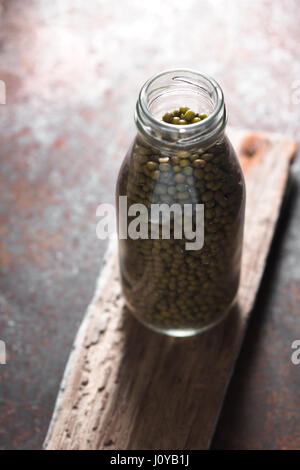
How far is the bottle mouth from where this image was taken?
607mm

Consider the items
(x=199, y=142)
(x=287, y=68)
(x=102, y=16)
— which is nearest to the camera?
(x=199, y=142)

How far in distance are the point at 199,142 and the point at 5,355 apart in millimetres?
452

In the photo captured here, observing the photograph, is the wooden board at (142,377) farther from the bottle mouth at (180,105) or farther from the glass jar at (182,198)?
the bottle mouth at (180,105)

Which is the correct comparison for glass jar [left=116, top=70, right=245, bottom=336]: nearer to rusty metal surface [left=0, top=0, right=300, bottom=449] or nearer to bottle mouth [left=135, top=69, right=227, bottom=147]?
bottle mouth [left=135, top=69, right=227, bottom=147]

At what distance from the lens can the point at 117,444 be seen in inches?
29.4

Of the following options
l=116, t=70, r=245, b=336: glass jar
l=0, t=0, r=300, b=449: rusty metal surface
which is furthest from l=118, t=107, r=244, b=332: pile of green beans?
l=0, t=0, r=300, b=449: rusty metal surface

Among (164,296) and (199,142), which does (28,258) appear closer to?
(164,296)

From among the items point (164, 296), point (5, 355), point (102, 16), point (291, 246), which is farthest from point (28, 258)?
point (102, 16)

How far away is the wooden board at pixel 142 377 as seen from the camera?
0.75 m

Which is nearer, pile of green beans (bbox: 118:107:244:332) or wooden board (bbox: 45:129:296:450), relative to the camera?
pile of green beans (bbox: 118:107:244:332)

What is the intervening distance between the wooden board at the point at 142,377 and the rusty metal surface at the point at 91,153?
2.5 inches

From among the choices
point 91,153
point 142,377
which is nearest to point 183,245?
point 142,377

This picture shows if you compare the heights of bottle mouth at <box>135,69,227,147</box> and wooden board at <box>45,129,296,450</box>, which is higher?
bottle mouth at <box>135,69,227,147</box>

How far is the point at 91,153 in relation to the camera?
108cm
